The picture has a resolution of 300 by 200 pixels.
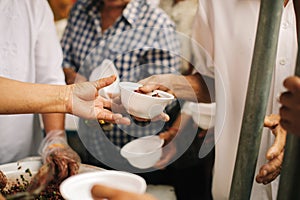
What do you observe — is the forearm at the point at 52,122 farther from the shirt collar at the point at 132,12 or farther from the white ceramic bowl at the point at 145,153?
the shirt collar at the point at 132,12

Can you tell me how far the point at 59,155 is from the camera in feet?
4.72

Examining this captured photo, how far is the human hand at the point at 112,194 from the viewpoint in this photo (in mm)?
746

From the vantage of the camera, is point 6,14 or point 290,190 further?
point 6,14

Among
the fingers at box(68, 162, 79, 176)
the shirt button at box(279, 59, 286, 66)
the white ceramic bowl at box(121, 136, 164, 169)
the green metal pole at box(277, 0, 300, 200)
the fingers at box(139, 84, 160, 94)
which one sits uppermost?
the shirt button at box(279, 59, 286, 66)

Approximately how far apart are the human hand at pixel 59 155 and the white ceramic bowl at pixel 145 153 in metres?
0.18

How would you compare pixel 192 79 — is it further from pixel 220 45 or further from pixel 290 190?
pixel 290 190

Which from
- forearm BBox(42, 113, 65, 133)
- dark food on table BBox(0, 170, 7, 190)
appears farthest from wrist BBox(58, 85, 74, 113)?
forearm BBox(42, 113, 65, 133)

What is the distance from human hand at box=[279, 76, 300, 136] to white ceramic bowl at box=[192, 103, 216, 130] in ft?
1.43

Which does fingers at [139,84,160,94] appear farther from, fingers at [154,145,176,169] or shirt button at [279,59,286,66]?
shirt button at [279,59,286,66]

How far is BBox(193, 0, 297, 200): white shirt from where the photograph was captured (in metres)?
1.47

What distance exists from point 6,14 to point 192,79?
87 centimetres

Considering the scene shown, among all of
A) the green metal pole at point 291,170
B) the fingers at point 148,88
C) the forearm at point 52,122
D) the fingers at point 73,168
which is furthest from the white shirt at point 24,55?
the green metal pole at point 291,170

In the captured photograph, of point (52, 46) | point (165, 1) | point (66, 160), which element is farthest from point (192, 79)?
point (165, 1)

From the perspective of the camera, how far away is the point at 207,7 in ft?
5.27
